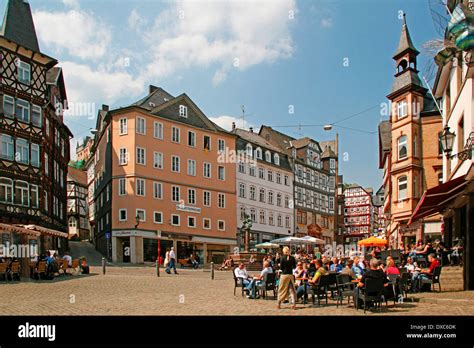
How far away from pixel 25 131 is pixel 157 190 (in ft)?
44.6

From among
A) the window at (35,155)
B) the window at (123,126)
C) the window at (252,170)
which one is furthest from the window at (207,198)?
the window at (35,155)

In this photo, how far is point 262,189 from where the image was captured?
197ft

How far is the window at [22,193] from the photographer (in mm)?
34225

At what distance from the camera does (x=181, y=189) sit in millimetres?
48375

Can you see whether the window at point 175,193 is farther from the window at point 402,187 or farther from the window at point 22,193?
the window at point 402,187

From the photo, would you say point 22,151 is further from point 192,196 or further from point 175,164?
point 192,196

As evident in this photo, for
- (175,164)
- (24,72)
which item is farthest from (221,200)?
(24,72)

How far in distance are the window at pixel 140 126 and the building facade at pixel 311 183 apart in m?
25.8

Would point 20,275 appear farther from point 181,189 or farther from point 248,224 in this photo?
point 181,189

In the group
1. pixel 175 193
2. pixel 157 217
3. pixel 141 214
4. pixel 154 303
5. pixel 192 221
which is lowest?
pixel 154 303

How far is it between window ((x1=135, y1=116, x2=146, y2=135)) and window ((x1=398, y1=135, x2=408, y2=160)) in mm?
21722

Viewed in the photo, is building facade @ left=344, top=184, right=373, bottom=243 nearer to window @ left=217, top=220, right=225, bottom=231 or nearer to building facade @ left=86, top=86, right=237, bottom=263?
building facade @ left=86, top=86, right=237, bottom=263

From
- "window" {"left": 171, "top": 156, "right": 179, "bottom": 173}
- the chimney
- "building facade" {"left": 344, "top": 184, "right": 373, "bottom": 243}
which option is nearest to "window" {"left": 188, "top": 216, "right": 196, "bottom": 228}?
"window" {"left": 171, "top": 156, "right": 179, "bottom": 173}

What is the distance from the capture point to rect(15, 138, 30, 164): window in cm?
3476
